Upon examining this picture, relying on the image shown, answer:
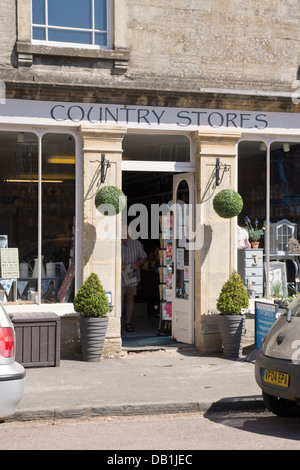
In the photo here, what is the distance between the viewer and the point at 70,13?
36.4ft

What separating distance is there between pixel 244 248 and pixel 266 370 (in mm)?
4709

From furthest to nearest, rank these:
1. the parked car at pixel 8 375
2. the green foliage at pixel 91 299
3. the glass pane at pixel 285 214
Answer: the glass pane at pixel 285 214, the green foliage at pixel 91 299, the parked car at pixel 8 375

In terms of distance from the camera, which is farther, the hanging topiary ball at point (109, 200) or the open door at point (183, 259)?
the open door at point (183, 259)

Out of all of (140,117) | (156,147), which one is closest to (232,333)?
(156,147)

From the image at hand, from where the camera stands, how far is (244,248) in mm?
11930

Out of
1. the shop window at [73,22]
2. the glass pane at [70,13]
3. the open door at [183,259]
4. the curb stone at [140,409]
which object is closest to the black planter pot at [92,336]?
the open door at [183,259]

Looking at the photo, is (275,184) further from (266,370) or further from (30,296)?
(266,370)

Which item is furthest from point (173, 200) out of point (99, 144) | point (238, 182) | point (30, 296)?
point (30, 296)

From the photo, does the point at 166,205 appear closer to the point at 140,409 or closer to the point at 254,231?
the point at 254,231

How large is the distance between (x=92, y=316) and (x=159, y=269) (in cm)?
244

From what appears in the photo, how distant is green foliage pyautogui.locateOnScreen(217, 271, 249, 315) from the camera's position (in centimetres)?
1103

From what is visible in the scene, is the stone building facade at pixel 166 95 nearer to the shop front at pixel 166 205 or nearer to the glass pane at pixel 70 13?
the shop front at pixel 166 205

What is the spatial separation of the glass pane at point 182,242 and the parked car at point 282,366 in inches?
169

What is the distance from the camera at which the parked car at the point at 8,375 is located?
6.27 m
